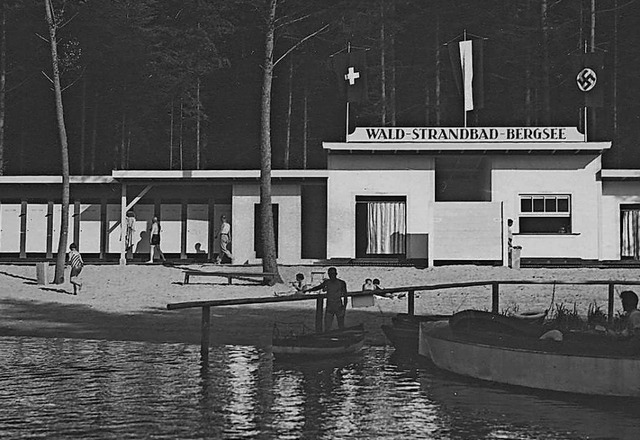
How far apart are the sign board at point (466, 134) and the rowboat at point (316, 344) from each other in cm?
1583

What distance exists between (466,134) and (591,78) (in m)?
5.43

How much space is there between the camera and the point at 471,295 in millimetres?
29250

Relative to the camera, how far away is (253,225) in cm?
3669

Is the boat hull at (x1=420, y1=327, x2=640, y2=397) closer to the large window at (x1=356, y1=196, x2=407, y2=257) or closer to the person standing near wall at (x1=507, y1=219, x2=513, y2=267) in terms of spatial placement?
the person standing near wall at (x1=507, y1=219, x2=513, y2=267)

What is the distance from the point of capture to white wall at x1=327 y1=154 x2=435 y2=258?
3500 centimetres

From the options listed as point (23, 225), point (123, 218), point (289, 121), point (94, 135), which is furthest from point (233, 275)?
point (94, 135)

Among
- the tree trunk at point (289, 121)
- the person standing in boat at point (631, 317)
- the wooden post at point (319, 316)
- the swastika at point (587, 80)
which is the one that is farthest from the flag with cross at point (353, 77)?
the tree trunk at point (289, 121)

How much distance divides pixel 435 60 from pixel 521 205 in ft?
94.9

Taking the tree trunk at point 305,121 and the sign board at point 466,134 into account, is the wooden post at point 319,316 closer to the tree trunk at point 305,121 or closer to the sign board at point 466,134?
the sign board at point 466,134

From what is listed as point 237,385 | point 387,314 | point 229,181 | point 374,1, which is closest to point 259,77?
point 374,1

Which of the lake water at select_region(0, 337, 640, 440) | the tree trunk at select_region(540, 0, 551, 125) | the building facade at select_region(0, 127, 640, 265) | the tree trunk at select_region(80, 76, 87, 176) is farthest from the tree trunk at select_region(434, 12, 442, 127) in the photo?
the lake water at select_region(0, 337, 640, 440)

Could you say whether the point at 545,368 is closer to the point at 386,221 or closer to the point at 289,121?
the point at 386,221

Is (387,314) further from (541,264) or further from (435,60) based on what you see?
(435,60)

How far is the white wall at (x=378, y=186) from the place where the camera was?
3500 centimetres
